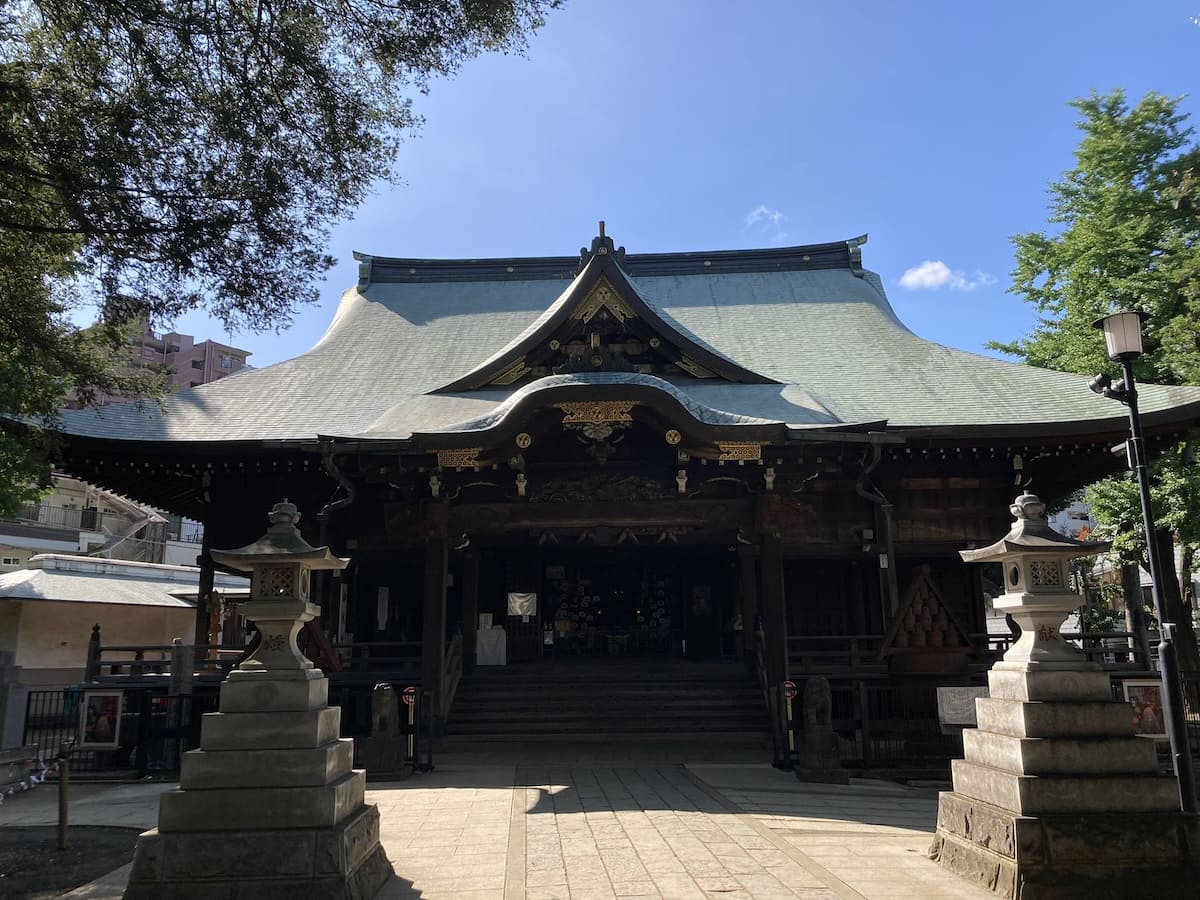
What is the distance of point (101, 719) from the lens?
11.7 metres

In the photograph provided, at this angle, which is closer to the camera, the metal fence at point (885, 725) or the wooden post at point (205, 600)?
the metal fence at point (885, 725)

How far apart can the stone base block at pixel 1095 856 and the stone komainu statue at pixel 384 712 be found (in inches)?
282

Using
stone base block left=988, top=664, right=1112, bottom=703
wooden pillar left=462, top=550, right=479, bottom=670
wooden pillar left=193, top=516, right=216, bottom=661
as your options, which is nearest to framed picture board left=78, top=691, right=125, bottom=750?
wooden pillar left=193, top=516, right=216, bottom=661

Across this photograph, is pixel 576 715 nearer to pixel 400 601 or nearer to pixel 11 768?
pixel 400 601

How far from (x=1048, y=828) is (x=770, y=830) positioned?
2474mm

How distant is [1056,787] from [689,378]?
10.1 m

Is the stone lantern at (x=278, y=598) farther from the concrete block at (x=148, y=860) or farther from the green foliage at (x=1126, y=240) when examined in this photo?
the green foliage at (x=1126, y=240)

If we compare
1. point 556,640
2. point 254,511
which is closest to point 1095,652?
point 556,640

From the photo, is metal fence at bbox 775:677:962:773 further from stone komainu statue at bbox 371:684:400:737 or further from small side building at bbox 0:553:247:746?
small side building at bbox 0:553:247:746

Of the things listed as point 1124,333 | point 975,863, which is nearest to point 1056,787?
point 975,863

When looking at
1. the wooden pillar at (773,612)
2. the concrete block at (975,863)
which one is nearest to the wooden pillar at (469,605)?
the wooden pillar at (773,612)

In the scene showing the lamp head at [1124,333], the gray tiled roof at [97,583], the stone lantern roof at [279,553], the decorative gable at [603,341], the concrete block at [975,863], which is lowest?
the concrete block at [975,863]

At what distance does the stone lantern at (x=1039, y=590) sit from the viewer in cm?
567

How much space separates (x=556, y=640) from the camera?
61.6ft
